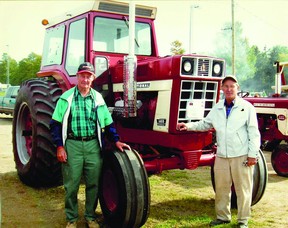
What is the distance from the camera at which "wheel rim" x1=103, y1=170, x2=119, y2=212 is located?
13.9 feet

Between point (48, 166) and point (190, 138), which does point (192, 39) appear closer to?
point (190, 138)

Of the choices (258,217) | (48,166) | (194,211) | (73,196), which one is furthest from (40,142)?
(258,217)

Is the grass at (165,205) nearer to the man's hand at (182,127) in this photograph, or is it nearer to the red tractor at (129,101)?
the red tractor at (129,101)

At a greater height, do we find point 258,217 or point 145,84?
point 145,84

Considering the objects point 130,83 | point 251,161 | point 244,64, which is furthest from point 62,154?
point 244,64

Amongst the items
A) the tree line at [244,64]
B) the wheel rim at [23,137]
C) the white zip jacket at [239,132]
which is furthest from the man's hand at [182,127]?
the tree line at [244,64]

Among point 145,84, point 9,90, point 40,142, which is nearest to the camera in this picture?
point 145,84

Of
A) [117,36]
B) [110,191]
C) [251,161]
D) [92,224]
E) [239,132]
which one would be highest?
[117,36]

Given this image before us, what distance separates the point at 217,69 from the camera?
14.9 feet

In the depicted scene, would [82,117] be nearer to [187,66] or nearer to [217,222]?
[187,66]

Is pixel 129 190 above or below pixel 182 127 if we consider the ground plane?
below

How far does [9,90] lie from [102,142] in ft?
52.4

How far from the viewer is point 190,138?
14.8 ft

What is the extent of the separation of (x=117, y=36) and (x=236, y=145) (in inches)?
101
